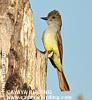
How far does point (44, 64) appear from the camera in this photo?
4402 mm

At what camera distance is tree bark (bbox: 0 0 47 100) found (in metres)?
3.86

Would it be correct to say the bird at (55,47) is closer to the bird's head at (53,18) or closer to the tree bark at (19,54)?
the bird's head at (53,18)

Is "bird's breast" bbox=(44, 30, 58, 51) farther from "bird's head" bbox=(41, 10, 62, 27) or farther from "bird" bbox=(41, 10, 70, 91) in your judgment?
"bird's head" bbox=(41, 10, 62, 27)

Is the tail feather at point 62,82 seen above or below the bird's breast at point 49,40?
below

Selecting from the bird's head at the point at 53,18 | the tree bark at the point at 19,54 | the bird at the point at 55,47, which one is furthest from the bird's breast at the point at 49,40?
the tree bark at the point at 19,54

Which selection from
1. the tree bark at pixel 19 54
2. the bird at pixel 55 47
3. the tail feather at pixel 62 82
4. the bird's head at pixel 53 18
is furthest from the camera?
the bird's head at pixel 53 18

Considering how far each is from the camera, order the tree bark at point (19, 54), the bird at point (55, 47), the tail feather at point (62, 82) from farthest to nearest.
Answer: the bird at point (55, 47) → the tail feather at point (62, 82) → the tree bark at point (19, 54)

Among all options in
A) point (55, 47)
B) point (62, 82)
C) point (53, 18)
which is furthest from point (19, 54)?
point (53, 18)

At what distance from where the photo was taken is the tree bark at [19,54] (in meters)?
3.86

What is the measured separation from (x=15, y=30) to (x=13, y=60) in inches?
18.4

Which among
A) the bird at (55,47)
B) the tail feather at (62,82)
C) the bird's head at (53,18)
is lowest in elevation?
the tail feather at (62,82)

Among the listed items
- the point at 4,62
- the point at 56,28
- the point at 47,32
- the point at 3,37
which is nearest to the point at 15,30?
the point at 3,37

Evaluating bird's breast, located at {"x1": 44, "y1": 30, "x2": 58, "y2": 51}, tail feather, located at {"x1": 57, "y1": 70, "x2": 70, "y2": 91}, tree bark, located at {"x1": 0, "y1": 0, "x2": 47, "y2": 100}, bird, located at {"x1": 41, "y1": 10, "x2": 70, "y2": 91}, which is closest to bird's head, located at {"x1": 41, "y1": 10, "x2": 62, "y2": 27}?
bird, located at {"x1": 41, "y1": 10, "x2": 70, "y2": 91}

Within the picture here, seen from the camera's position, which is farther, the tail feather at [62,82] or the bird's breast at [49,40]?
the bird's breast at [49,40]
